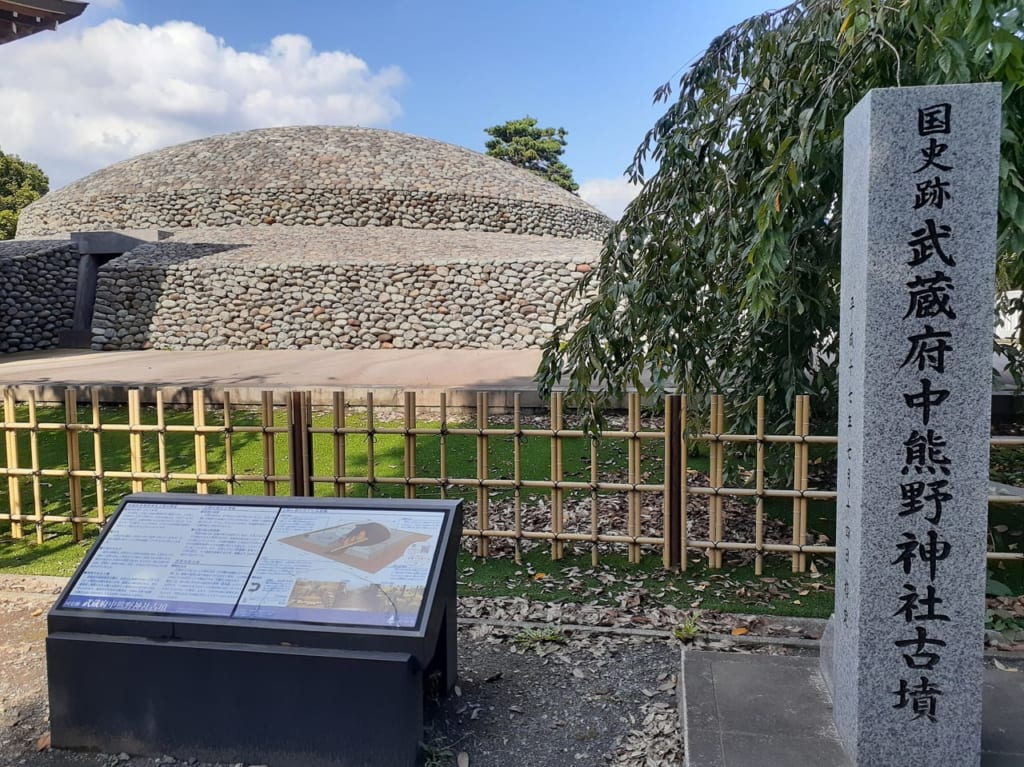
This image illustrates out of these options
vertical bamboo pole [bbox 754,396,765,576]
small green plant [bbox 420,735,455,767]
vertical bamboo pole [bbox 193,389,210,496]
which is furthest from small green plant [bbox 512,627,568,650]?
vertical bamboo pole [bbox 193,389,210,496]

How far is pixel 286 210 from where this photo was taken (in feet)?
66.6

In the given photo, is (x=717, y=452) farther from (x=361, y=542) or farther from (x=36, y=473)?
(x=36, y=473)

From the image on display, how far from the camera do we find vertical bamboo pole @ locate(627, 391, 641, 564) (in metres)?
3.71

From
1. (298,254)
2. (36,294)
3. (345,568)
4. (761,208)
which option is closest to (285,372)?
(298,254)

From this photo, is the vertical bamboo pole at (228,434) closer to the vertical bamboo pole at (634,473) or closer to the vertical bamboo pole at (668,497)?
the vertical bamboo pole at (634,473)

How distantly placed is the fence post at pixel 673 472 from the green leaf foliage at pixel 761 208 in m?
0.14

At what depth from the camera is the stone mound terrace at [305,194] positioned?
67.1 feet

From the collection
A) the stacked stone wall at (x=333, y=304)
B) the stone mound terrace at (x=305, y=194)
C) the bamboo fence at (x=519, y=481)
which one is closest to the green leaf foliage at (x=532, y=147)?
the stone mound terrace at (x=305, y=194)

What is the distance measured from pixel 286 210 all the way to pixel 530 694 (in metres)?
19.7

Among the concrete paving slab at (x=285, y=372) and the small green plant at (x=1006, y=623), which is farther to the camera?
the concrete paving slab at (x=285, y=372)

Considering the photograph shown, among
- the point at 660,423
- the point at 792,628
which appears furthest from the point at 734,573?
the point at 660,423

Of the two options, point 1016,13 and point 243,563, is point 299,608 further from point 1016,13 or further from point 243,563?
point 1016,13

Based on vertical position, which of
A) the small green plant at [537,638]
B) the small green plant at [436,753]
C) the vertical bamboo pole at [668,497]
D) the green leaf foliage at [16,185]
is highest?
the green leaf foliage at [16,185]

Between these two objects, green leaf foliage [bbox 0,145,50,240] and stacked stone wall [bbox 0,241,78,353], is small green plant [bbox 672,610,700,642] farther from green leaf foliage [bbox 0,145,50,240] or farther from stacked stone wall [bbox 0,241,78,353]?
green leaf foliage [bbox 0,145,50,240]
